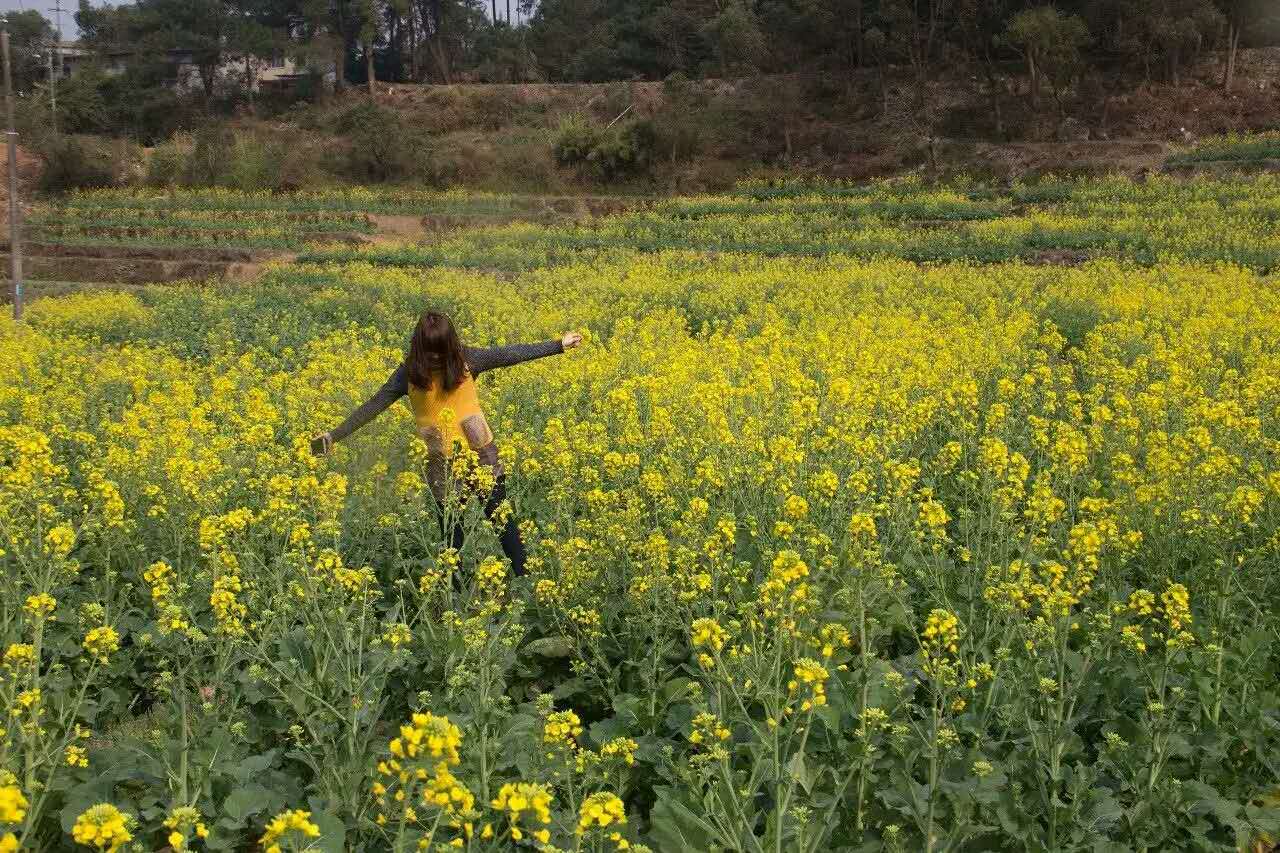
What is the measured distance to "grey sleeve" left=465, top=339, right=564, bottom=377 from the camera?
18.4ft

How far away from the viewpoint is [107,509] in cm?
444

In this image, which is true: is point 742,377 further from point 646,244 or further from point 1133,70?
point 1133,70

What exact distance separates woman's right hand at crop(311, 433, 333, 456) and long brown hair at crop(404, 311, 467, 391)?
52 cm

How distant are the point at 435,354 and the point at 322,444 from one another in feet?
2.68

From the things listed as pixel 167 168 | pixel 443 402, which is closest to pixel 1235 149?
pixel 443 402

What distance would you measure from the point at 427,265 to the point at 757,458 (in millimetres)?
19636

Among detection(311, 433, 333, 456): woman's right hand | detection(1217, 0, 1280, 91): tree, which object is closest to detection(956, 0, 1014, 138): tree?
detection(1217, 0, 1280, 91): tree

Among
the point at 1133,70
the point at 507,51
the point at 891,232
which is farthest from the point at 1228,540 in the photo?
the point at 507,51

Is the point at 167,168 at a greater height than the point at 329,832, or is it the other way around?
the point at 167,168

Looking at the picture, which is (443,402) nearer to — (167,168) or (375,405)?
(375,405)

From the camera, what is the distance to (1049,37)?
32438mm

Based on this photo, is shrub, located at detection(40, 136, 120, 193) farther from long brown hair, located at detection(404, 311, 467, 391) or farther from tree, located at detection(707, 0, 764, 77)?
long brown hair, located at detection(404, 311, 467, 391)

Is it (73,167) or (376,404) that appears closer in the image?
(376,404)

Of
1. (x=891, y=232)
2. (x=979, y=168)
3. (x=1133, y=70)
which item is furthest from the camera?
(x=1133, y=70)
